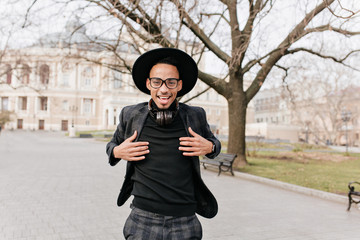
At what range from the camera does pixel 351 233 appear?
5.32 meters

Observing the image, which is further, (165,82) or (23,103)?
(23,103)

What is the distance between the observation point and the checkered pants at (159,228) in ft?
6.46

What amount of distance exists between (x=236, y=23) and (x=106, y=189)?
8.41m

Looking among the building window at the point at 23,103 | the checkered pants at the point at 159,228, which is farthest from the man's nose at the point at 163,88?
the building window at the point at 23,103

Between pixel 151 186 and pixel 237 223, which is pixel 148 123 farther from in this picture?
pixel 237 223

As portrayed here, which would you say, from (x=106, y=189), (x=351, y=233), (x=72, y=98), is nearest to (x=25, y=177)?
(x=106, y=189)

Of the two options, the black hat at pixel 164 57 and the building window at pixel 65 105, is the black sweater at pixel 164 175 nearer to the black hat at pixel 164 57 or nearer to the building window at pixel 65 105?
the black hat at pixel 164 57

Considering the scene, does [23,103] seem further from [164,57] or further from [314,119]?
[164,57]

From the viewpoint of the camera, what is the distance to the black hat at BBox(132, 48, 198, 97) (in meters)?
2.11

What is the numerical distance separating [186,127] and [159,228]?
2.20 feet

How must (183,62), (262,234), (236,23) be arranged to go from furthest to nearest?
(236,23) → (262,234) → (183,62)

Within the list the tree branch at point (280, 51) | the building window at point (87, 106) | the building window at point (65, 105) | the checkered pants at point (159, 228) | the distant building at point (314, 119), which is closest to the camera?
the checkered pants at point (159, 228)

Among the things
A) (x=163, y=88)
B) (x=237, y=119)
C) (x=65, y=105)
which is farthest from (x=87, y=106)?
(x=163, y=88)

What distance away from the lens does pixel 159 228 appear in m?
1.98
